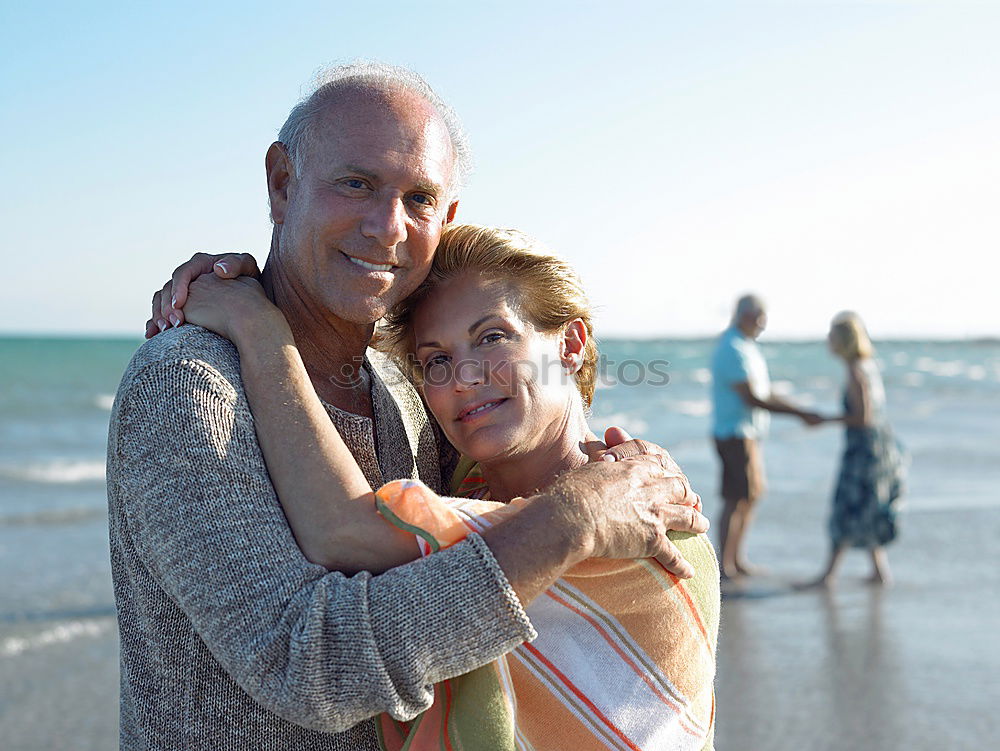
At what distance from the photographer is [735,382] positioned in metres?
6.75

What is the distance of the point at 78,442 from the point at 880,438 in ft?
40.7

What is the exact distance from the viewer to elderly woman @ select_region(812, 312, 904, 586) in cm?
659

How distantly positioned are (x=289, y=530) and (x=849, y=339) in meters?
6.09

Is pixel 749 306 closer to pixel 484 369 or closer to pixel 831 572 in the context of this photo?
pixel 831 572

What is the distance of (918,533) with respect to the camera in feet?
25.6

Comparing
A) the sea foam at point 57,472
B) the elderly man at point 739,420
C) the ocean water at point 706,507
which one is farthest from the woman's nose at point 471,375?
the sea foam at point 57,472

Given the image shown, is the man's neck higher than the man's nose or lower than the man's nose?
lower

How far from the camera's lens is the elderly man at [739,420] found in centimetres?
674

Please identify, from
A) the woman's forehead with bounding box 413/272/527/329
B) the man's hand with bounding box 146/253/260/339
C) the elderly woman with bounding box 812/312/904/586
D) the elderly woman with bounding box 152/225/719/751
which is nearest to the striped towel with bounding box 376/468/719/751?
the elderly woman with bounding box 152/225/719/751

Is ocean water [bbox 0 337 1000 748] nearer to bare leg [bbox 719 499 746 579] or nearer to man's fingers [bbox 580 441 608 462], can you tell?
bare leg [bbox 719 499 746 579]

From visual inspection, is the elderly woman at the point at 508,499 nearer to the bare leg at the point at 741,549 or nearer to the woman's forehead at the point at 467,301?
the woman's forehead at the point at 467,301

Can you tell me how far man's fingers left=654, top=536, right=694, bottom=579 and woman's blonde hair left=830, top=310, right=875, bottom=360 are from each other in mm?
5489

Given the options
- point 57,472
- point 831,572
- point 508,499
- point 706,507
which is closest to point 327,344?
point 508,499

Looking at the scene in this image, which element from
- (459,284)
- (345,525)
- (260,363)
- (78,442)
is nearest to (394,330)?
(459,284)
